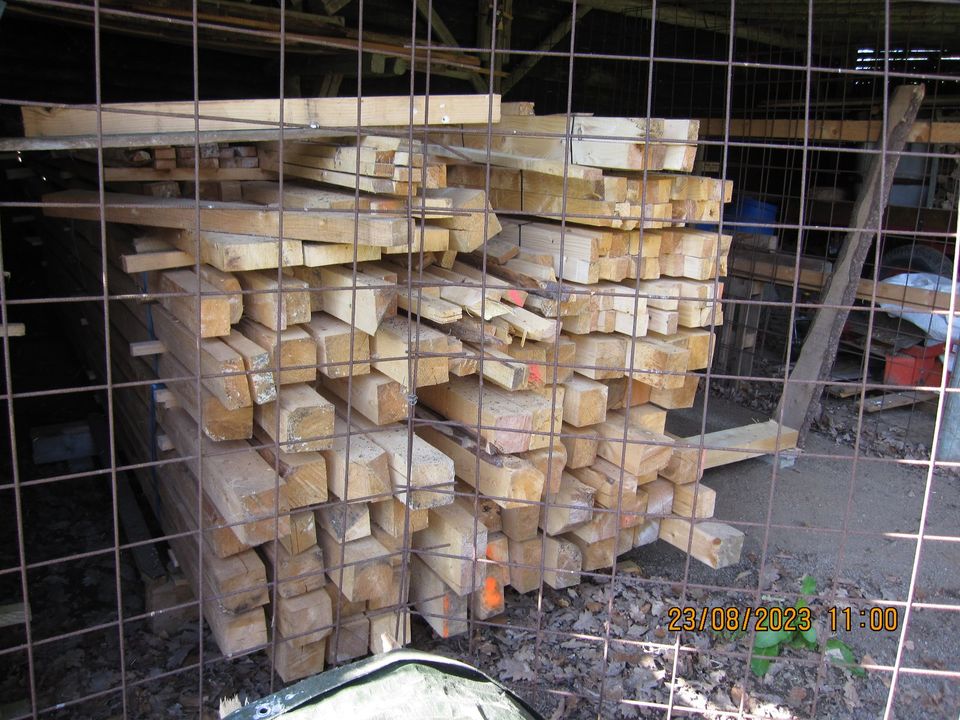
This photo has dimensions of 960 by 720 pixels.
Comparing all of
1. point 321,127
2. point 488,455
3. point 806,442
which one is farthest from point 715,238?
point 806,442

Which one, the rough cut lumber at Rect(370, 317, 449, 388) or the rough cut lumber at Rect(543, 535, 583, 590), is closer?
the rough cut lumber at Rect(370, 317, 449, 388)

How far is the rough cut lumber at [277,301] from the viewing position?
9.49 feet

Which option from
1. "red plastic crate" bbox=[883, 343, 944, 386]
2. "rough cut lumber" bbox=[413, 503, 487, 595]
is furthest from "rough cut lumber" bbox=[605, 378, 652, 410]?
"red plastic crate" bbox=[883, 343, 944, 386]

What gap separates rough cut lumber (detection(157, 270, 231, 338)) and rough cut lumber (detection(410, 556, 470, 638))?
1401 millimetres

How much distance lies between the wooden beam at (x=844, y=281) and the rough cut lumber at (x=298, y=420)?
3.71m

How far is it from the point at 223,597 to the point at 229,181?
176 cm

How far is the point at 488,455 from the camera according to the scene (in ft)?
11.2

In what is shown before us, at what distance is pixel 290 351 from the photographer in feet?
9.70

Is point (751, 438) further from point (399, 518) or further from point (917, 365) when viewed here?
point (399, 518)

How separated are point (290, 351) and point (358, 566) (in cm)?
91

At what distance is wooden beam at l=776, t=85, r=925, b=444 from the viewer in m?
5.45

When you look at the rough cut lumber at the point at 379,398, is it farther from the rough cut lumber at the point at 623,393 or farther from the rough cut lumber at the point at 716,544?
the rough cut lumber at the point at 716,544

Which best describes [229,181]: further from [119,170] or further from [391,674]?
[391,674]

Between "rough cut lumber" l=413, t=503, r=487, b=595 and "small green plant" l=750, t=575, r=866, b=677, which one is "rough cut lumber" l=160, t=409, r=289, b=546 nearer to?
"rough cut lumber" l=413, t=503, r=487, b=595
